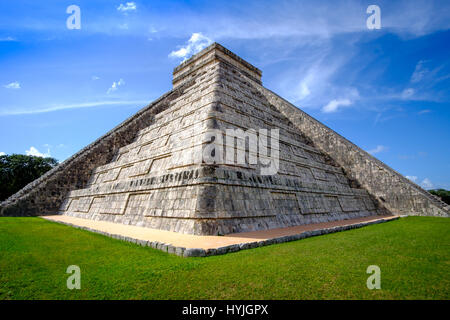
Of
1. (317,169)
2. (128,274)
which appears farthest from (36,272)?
(317,169)

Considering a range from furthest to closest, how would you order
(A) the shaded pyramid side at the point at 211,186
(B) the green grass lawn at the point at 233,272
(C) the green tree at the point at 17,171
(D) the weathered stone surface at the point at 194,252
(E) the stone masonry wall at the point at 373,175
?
(C) the green tree at the point at 17,171 < (E) the stone masonry wall at the point at 373,175 < (A) the shaded pyramid side at the point at 211,186 < (D) the weathered stone surface at the point at 194,252 < (B) the green grass lawn at the point at 233,272

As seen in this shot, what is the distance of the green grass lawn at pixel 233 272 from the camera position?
261 centimetres

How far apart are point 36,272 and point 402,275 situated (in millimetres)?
4917

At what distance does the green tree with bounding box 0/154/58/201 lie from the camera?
21812 millimetres

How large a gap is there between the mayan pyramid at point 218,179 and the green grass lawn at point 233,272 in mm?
2035

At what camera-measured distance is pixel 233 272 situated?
10.5 feet

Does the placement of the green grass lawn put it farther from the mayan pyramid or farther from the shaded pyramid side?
the mayan pyramid

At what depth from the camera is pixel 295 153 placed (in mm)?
12750

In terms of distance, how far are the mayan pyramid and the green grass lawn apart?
2035mm

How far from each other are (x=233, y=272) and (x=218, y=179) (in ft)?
11.2

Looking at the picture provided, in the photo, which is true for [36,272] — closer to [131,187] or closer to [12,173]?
[131,187]
